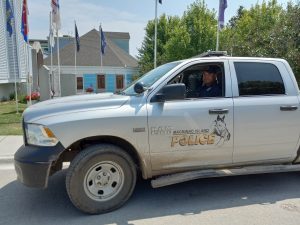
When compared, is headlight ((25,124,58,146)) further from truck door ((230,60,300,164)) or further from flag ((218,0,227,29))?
flag ((218,0,227,29))

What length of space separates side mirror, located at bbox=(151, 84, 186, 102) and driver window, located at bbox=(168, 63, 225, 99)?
0.27 metres

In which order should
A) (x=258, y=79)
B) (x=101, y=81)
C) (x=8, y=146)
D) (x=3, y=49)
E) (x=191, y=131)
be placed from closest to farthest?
(x=191, y=131)
(x=258, y=79)
(x=8, y=146)
(x=3, y=49)
(x=101, y=81)

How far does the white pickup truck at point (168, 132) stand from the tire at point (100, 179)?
0.01 m

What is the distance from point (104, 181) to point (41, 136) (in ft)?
3.14

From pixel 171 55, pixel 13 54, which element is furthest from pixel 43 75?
pixel 171 55

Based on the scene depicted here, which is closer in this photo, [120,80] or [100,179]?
[100,179]

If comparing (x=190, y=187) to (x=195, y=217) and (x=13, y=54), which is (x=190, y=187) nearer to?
(x=195, y=217)

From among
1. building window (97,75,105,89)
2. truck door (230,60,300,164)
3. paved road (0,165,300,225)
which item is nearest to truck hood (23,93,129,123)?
paved road (0,165,300,225)

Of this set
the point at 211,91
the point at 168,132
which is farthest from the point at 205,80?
the point at 168,132

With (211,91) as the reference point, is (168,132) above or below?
below

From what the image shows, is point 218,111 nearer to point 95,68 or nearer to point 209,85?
point 209,85

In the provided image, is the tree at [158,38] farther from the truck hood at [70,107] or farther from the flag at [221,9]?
the truck hood at [70,107]

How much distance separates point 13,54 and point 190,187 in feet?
61.7

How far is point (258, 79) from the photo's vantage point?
4.42 metres
